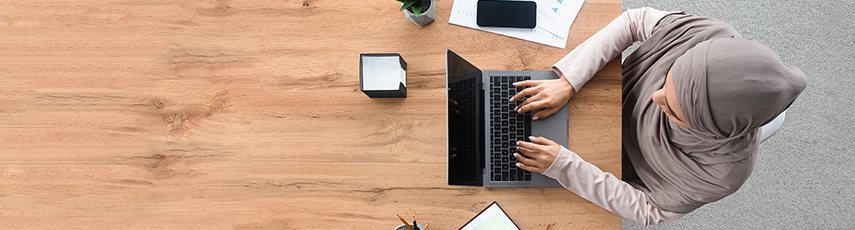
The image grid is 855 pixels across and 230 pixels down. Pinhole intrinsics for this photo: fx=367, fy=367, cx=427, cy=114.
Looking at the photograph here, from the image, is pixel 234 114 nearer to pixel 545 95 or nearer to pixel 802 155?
pixel 545 95

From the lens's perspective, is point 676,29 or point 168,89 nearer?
point 676,29

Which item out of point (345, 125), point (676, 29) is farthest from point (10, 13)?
point (676, 29)

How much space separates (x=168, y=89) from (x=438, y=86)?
0.75 metres

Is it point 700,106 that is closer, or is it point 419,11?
point 700,106

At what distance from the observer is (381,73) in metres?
0.93

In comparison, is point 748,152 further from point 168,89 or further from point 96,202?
point 96,202

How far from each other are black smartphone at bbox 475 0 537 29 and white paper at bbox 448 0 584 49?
2 centimetres

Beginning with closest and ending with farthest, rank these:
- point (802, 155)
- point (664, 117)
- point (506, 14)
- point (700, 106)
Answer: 1. point (700, 106)
2. point (664, 117)
3. point (506, 14)
4. point (802, 155)

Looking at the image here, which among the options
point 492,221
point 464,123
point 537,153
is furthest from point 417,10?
point 492,221

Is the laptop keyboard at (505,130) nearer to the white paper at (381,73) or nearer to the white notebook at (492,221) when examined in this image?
the white notebook at (492,221)

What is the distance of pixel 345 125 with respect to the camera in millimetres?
988

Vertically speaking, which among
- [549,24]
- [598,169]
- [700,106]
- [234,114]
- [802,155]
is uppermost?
[549,24]

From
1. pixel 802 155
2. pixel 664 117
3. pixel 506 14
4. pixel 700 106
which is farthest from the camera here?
pixel 802 155

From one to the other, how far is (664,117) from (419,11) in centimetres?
64
